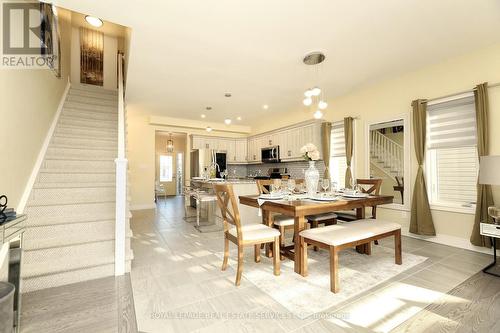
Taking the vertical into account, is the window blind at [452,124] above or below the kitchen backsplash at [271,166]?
above

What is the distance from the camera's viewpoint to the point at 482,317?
1669 millimetres

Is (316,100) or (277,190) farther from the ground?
(316,100)

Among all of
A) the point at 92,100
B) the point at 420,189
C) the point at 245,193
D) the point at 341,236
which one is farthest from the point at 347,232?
the point at 92,100

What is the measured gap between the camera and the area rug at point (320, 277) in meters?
1.87

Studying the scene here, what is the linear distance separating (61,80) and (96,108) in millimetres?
699

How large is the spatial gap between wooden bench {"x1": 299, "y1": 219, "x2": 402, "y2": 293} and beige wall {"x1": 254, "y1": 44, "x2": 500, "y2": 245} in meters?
1.48

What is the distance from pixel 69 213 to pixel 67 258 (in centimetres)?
61

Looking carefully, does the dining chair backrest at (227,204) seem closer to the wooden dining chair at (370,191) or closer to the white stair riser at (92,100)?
the wooden dining chair at (370,191)

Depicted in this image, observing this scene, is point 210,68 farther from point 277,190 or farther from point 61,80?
point 61,80

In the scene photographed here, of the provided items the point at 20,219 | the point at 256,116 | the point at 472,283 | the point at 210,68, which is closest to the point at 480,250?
the point at 472,283

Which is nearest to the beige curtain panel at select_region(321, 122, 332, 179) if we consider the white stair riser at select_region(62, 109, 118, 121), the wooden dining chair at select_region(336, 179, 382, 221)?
the wooden dining chair at select_region(336, 179, 382, 221)

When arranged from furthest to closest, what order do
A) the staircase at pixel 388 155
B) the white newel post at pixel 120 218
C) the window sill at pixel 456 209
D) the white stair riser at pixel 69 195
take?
the staircase at pixel 388 155 → the window sill at pixel 456 209 → the white stair riser at pixel 69 195 → the white newel post at pixel 120 218

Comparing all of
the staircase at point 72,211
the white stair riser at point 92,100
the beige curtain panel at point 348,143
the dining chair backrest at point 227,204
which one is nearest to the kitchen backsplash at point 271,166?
the beige curtain panel at point 348,143

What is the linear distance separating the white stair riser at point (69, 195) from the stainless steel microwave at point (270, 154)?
448cm
